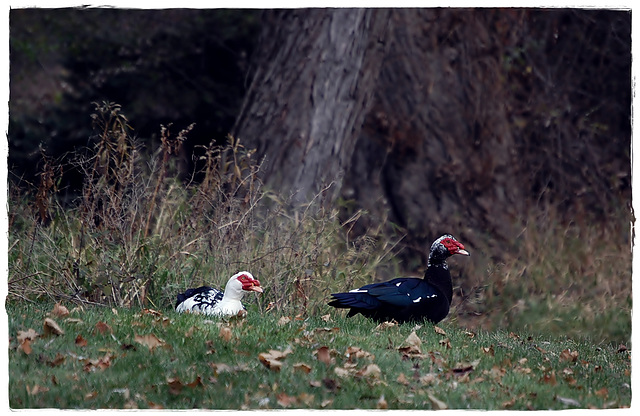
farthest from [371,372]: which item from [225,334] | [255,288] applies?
[255,288]

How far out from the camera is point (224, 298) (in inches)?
318

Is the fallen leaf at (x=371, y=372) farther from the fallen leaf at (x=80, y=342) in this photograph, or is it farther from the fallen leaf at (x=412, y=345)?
the fallen leaf at (x=80, y=342)

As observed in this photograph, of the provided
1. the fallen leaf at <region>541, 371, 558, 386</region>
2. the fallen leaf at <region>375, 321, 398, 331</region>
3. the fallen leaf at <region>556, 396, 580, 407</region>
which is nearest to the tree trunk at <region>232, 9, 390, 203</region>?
the fallen leaf at <region>375, 321, 398, 331</region>

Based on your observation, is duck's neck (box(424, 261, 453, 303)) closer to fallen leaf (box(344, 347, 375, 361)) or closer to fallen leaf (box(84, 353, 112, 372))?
fallen leaf (box(344, 347, 375, 361))

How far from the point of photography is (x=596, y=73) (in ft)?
51.6

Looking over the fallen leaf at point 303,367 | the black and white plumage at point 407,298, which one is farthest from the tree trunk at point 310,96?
the fallen leaf at point 303,367

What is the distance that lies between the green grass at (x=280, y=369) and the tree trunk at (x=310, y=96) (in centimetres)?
457

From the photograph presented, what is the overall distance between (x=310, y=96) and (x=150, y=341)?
6.12m

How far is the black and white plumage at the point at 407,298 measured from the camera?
26.1ft

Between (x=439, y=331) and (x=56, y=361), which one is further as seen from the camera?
(x=439, y=331)

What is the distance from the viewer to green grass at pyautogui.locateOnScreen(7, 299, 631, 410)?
19.6 feet

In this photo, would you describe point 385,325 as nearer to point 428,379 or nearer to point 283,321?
point 283,321

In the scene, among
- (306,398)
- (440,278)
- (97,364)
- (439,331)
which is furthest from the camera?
(440,278)

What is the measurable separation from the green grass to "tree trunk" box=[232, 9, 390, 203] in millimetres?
4574
